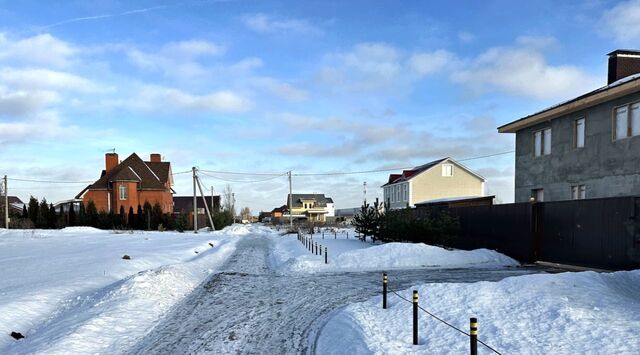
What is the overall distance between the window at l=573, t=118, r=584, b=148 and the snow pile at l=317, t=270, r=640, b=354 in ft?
36.3

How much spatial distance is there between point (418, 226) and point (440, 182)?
2960cm

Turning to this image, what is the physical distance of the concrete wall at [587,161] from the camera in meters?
17.5

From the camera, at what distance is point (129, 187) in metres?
56.8

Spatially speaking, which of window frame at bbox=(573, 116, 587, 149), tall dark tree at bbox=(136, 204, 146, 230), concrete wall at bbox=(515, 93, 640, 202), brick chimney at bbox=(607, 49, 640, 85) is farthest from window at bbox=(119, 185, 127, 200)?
brick chimney at bbox=(607, 49, 640, 85)

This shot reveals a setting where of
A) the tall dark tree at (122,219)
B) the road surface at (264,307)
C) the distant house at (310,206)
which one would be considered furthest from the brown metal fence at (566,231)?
the distant house at (310,206)

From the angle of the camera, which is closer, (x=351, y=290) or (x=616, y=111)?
(x=351, y=290)

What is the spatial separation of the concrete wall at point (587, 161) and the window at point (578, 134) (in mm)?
176

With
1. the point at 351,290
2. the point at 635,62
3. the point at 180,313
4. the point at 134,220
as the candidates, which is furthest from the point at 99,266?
the point at 134,220

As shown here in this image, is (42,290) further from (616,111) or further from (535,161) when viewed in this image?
(535,161)

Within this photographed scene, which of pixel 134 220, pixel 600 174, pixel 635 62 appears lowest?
pixel 134 220

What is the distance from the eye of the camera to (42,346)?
7.14 metres

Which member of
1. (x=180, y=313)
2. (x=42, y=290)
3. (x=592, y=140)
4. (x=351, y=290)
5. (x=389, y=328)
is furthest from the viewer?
(x=592, y=140)

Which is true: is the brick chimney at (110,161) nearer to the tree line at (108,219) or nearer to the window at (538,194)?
the tree line at (108,219)

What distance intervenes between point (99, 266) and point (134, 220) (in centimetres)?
3820
